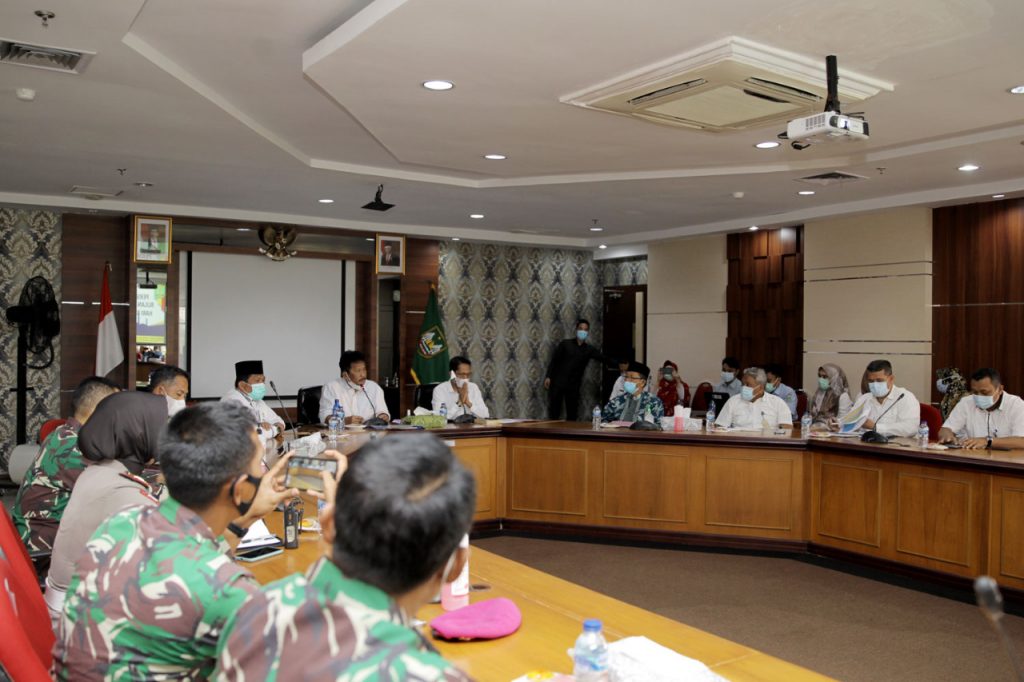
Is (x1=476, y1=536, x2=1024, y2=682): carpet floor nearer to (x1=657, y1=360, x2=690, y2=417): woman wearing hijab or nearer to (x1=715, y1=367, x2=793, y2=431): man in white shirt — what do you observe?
(x1=715, y1=367, x2=793, y2=431): man in white shirt

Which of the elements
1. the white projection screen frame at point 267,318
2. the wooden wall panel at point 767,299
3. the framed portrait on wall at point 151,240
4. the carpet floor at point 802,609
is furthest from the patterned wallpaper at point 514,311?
the carpet floor at point 802,609

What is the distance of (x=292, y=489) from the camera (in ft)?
7.13

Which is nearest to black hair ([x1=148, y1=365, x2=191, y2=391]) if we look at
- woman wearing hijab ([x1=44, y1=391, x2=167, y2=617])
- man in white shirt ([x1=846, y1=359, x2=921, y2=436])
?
woman wearing hijab ([x1=44, y1=391, x2=167, y2=617])

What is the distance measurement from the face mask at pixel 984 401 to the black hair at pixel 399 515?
5.86 metres

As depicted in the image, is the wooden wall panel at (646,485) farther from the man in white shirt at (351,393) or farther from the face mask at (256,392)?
the face mask at (256,392)

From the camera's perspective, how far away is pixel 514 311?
39.2 feet

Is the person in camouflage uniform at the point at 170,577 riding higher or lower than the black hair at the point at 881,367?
lower

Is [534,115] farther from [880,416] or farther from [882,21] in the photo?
[880,416]

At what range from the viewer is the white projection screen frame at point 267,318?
9.57 m

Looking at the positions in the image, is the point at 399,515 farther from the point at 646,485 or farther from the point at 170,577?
the point at 646,485

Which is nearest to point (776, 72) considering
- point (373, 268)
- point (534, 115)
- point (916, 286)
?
point (534, 115)

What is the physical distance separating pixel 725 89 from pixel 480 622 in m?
3.27

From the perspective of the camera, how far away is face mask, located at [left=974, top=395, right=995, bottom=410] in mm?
5973

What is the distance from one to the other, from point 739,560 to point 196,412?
4.90m
